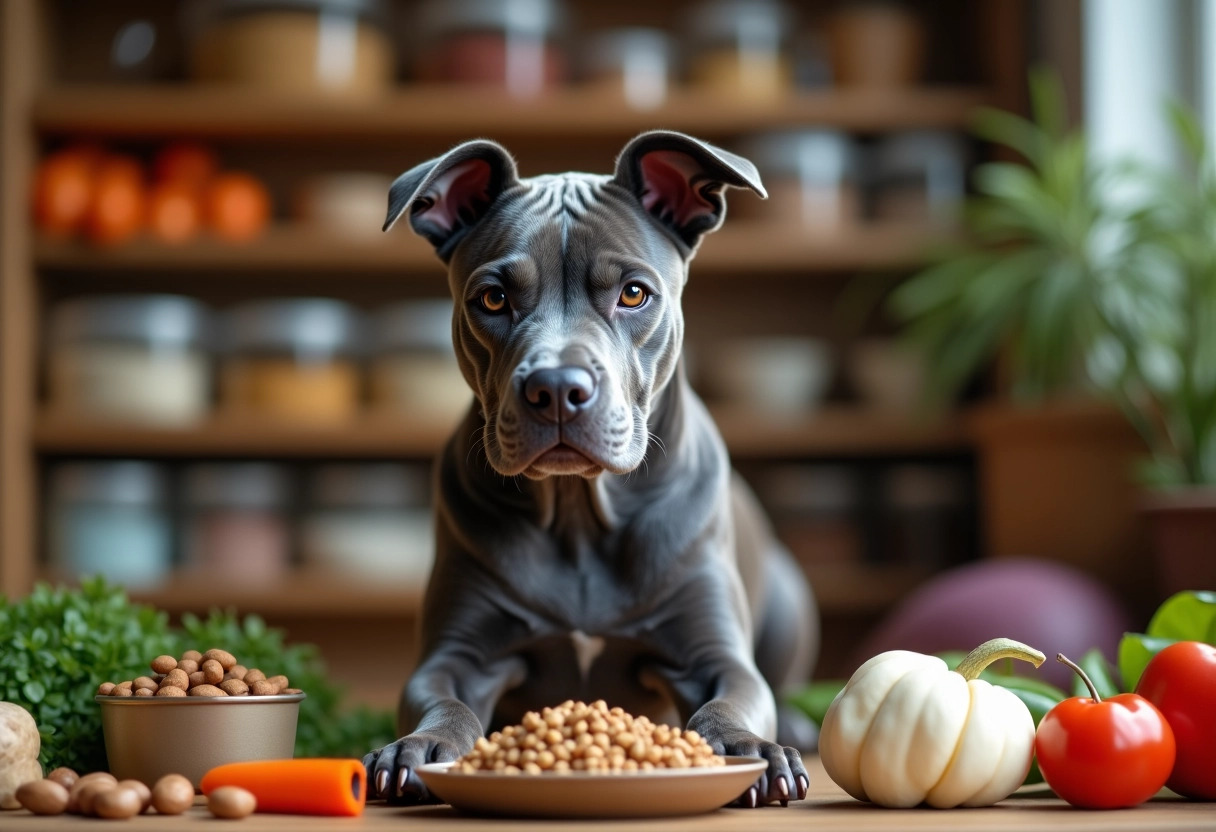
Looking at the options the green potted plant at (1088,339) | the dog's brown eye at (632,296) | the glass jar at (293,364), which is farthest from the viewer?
the glass jar at (293,364)

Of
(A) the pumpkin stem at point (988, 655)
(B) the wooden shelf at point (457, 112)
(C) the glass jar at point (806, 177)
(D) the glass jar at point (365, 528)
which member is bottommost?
(D) the glass jar at point (365, 528)

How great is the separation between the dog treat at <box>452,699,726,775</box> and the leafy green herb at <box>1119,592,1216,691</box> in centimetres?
73

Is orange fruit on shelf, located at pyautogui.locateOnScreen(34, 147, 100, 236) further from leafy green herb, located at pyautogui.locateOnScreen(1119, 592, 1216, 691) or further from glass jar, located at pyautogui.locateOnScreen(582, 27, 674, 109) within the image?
leafy green herb, located at pyautogui.locateOnScreen(1119, 592, 1216, 691)

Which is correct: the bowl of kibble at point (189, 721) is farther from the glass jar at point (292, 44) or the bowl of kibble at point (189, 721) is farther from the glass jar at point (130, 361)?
the glass jar at point (292, 44)

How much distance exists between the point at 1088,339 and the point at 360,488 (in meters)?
2.35

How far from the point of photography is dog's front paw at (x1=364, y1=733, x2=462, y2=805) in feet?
4.95

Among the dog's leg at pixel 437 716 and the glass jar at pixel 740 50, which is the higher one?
the glass jar at pixel 740 50

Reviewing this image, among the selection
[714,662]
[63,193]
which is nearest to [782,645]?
[714,662]

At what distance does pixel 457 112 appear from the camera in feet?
14.3

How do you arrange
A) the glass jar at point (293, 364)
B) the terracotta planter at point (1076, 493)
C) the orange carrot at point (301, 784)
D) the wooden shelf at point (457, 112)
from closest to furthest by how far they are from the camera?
the orange carrot at point (301, 784)
the terracotta planter at point (1076, 493)
the glass jar at point (293, 364)
the wooden shelf at point (457, 112)

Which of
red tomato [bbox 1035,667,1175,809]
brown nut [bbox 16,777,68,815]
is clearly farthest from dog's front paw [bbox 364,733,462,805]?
red tomato [bbox 1035,667,1175,809]

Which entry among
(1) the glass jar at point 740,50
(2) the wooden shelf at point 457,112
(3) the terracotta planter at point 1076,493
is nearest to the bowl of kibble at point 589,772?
(3) the terracotta planter at point 1076,493

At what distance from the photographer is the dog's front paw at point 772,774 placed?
4.87ft

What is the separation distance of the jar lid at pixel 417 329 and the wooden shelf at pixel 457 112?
67 cm
